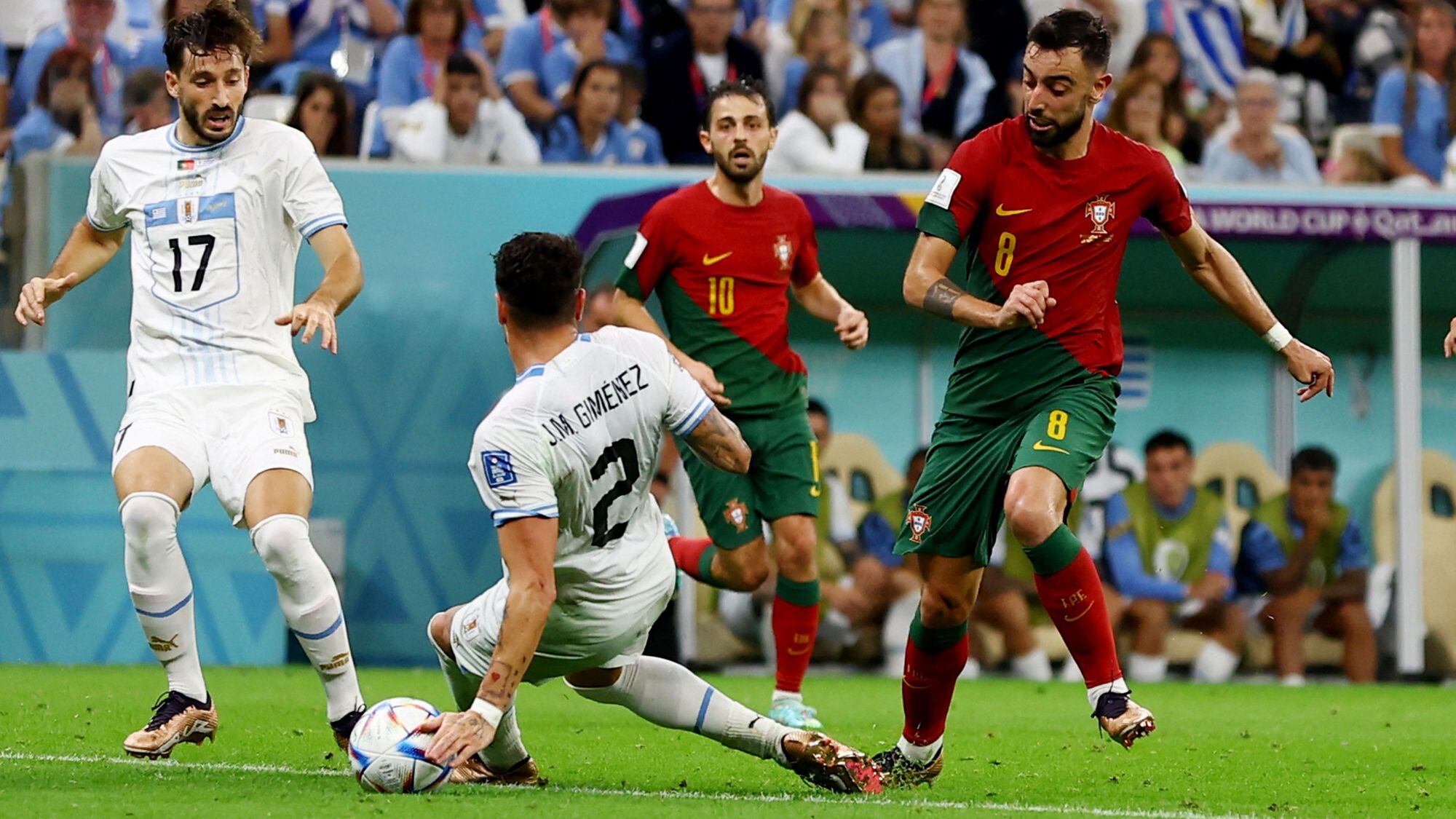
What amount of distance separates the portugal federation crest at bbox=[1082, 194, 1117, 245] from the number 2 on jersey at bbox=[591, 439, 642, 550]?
169 cm

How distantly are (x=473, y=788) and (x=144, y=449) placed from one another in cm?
138

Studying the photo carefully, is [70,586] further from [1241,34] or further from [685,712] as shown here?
[1241,34]

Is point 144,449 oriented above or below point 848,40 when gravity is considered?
below

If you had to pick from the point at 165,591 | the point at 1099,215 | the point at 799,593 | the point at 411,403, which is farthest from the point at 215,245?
the point at 411,403

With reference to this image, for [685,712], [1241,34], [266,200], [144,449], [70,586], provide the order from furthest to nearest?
[1241,34]
[70,586]
[266,200]
[144,449]
[685,712]

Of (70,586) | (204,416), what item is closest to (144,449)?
(204,416)

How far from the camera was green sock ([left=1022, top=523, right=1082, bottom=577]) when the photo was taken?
18.4 feet

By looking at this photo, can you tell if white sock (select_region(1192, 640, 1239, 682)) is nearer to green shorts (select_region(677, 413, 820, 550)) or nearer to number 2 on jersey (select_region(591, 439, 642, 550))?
green shorts (select_region(677, 413, 820, 550))

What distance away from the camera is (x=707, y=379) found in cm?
745

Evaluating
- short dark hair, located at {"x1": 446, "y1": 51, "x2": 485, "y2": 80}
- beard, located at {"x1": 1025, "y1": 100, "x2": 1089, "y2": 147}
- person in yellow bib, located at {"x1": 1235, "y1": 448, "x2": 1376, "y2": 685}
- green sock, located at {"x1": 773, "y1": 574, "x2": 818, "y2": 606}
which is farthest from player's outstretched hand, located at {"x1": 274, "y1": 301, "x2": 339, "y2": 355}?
person in yellow bib, located at {"x1": 1235, "y1": 448, "x2": 1376, "y2": 685}

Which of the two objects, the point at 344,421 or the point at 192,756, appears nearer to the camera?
the point at 192,756

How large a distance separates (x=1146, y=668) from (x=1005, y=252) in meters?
6.41

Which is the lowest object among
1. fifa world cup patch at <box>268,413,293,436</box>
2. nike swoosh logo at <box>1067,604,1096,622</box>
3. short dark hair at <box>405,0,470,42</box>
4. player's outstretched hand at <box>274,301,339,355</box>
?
nike swoosh logo at <box>1067,604,1096,622</box>

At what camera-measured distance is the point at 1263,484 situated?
1250 centimetres
